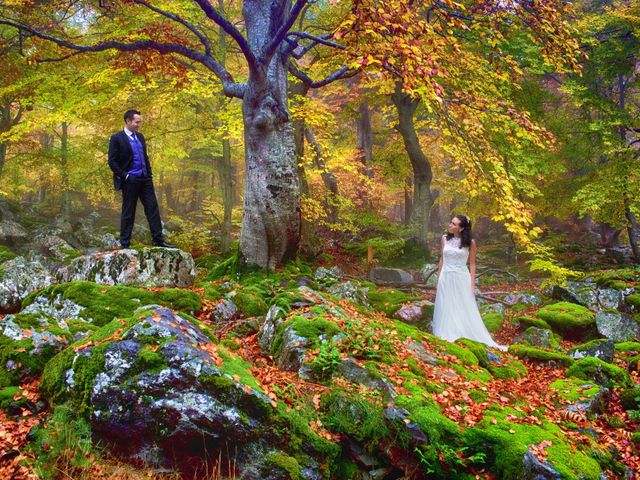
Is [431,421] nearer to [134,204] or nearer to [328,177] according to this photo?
[134,204]

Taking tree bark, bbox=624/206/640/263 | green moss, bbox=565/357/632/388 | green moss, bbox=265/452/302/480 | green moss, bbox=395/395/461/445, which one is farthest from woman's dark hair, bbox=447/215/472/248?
tree bark, bbox=624/206/640/263

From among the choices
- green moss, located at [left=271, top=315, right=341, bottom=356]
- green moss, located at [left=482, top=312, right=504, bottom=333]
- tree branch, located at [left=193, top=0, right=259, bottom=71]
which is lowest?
green moss, located at [left=482, top=312, right=504, bottom=333]

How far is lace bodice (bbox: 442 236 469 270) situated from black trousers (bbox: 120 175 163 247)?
5.37 metres

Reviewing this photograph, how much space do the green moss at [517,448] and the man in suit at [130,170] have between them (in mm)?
5668

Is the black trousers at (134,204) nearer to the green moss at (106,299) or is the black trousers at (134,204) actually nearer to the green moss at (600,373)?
the green moss at (106,299)

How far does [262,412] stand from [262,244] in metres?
4.86

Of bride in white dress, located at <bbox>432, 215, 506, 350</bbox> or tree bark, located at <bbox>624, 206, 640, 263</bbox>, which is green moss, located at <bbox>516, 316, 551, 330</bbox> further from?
tree bark, located at <bbox>624, 206, 640, 263</bbox>

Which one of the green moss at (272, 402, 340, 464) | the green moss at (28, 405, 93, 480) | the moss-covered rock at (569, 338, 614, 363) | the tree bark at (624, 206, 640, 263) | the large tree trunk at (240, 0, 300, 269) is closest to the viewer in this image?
the green moss at (28, 405, 93, 480)

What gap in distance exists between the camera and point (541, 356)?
6.11 metres

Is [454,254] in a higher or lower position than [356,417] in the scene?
higher

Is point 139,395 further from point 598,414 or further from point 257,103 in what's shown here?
point 257,103

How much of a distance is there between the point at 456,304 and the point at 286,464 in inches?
216

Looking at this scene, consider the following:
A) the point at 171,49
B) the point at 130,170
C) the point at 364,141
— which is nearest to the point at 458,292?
the point at 130,170

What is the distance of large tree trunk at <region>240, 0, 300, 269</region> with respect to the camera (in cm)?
738
